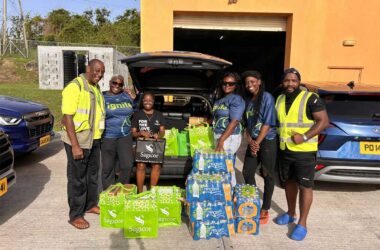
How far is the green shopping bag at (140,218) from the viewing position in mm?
3188

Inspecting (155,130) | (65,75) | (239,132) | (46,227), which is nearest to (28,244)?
(46,227)

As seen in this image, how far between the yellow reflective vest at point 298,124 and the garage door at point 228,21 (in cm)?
615

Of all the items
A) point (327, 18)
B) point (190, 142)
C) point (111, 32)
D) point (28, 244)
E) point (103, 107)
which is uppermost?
point (111, 32)

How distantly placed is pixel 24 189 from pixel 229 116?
296 centimetres

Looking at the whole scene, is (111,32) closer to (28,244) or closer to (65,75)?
(65,75)

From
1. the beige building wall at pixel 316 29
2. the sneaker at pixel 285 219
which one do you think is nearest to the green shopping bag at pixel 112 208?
the sneaker at pixel 285 219

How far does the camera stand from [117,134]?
3738 mm

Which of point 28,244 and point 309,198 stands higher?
point 309,198

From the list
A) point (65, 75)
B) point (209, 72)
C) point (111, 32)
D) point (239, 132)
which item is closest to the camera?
point (239, 132)

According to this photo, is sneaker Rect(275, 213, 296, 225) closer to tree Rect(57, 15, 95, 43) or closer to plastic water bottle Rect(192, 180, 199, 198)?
plastic water bottle Rect(192, 180, 199, 198)

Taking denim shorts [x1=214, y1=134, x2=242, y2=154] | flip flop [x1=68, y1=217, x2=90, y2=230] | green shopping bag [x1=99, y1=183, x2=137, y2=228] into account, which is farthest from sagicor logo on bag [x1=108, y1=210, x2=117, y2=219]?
denim shorts [x1=214, y1=134, x2=242, y2=154]

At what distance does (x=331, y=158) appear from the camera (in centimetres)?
414

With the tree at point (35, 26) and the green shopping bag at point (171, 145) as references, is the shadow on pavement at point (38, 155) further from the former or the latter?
the tree at point (35, 26)

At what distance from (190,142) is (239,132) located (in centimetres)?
66
